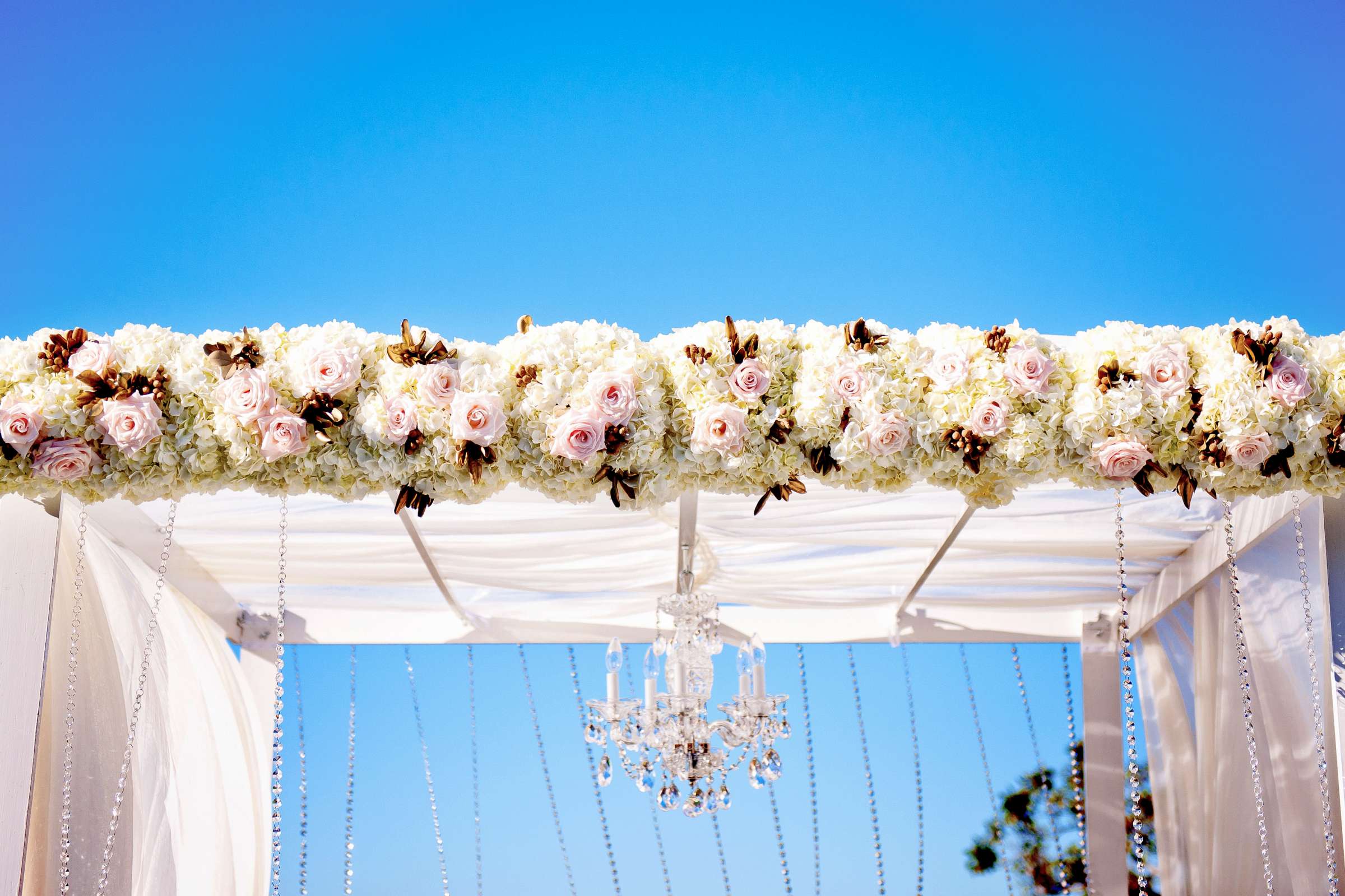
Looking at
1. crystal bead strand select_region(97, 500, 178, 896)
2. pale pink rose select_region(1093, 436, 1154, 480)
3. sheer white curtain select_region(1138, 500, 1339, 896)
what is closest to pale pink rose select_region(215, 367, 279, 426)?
crystal bead strand select_region(97, 500, 178, 896)

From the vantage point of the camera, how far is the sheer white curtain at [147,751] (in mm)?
3855

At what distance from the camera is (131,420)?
3.15 metres

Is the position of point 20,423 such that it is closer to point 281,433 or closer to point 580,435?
point 281,433

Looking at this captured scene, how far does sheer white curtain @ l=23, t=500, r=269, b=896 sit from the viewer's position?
3.86 metres

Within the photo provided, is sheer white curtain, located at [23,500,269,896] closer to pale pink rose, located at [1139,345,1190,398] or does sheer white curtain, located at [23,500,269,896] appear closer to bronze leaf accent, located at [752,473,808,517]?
bronze leaf accent, located at [752,473,808,517]

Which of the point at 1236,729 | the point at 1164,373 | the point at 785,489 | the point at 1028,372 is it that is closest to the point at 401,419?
the point at 785,489

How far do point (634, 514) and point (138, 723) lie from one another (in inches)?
80.2

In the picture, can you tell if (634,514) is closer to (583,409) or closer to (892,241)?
(583,409)

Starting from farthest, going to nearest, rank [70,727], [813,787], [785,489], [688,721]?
[813,787] < [688,721] < [70,727] < [785,489]

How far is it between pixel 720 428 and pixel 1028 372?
2.82ft

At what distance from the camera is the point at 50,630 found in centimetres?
370

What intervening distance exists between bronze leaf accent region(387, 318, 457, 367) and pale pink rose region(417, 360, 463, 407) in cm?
3

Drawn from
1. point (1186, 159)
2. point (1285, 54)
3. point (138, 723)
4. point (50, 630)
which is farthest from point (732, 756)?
point (1285, 54)

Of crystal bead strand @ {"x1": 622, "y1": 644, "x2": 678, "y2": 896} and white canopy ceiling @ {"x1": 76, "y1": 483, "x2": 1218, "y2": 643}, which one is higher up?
white canopy ceiling @ {"x1": 76, "y1": 483, "x2": 1218, "y2": 643}
